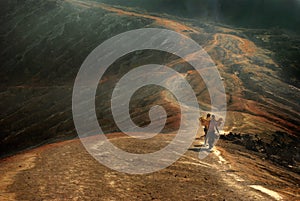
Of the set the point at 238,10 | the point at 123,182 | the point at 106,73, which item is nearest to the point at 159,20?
the point at 106,73

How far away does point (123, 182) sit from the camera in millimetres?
13695

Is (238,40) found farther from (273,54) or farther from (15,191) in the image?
(15,191)

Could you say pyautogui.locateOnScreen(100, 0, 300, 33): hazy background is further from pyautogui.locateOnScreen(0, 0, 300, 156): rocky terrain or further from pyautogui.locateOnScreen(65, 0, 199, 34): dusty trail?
pyautogui.locateOnScreen(0, 0, 300, 156): rocky terrain

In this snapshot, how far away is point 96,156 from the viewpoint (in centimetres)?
1764

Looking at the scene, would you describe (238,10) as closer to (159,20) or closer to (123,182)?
(159,20)

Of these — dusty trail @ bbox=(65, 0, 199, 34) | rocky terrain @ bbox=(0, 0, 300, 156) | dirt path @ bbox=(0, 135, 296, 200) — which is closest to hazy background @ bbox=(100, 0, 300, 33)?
dusty trail @ bbox=(65, 0, 199, 34)

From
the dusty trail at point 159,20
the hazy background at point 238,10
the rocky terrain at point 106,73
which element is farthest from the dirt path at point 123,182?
the hazy background at point 238,10

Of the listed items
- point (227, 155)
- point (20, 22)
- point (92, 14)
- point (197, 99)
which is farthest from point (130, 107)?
point (20, 22)

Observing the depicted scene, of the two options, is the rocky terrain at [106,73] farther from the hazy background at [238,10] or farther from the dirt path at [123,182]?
the hazy background at [238,10]

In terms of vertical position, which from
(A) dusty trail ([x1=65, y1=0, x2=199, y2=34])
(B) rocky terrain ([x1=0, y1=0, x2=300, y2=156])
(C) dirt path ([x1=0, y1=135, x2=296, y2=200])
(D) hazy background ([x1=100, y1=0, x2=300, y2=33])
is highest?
(D) hazy background ([x1=100, y1=0, x2=300, y2=33])

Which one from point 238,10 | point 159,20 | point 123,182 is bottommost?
point 123,182

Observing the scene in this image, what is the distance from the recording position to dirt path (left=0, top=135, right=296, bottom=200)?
12.5 meters

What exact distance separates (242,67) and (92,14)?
40.4 m

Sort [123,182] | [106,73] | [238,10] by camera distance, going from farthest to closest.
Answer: [238,10] < [106,73] < [123,182]
